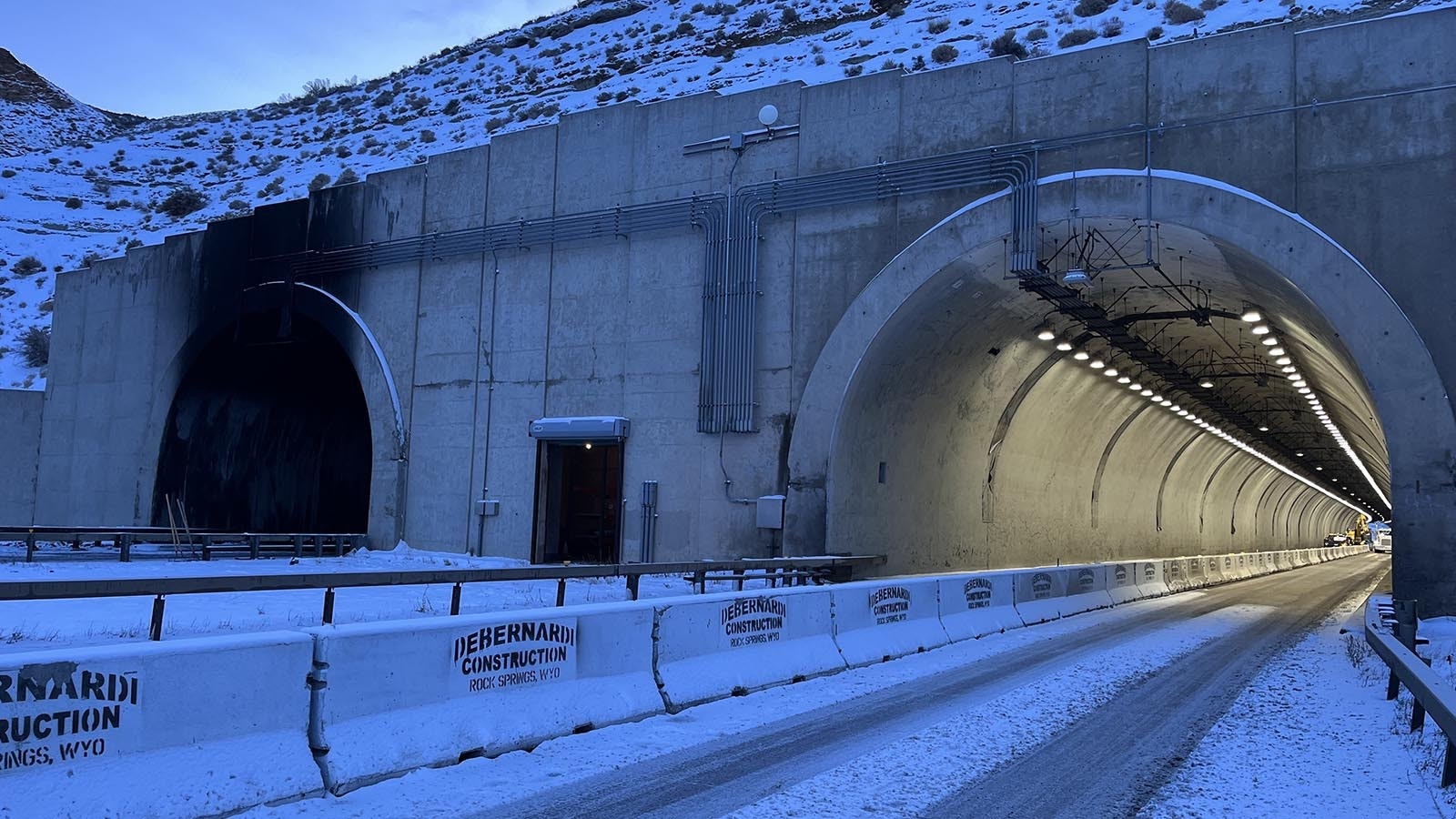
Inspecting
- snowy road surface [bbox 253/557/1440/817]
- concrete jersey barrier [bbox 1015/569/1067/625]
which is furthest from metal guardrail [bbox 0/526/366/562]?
snowy road surface [bbox 253/557/1440/817]

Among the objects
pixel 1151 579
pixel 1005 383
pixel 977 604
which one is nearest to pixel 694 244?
pixel 1005 383

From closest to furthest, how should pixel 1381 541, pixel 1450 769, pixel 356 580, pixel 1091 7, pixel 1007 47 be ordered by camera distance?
pixel 1450 769 → pixel 356 580 → pixel 1007 47 → pixel 1091 7 → pixel 1381 541

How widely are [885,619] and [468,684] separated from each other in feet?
26.7

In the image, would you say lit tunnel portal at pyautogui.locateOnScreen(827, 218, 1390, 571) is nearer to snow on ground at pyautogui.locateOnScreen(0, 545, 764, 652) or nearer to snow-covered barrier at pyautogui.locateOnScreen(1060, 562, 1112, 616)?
snow-covered barrier at pyautogui.locateOnScreen(1060, 562, 1112, 616)

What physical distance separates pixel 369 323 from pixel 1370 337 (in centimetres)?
2480

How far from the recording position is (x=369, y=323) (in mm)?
31672

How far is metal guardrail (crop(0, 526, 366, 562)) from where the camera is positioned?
26203 millimetres

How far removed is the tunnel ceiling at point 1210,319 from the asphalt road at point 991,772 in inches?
360

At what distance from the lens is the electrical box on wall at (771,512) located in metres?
24.0

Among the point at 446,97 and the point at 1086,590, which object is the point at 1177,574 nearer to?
the point at 1086,590

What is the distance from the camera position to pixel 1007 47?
151ft

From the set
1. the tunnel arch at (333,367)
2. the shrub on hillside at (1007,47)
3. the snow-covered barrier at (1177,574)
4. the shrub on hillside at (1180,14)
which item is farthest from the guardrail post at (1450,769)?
the shrub on hillside at (1180,14)

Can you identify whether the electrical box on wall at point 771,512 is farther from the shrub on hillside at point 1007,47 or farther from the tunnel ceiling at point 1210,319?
the shrub on hillside at point 1007,47

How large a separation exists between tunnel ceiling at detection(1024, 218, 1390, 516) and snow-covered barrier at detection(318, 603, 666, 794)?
14888mm
